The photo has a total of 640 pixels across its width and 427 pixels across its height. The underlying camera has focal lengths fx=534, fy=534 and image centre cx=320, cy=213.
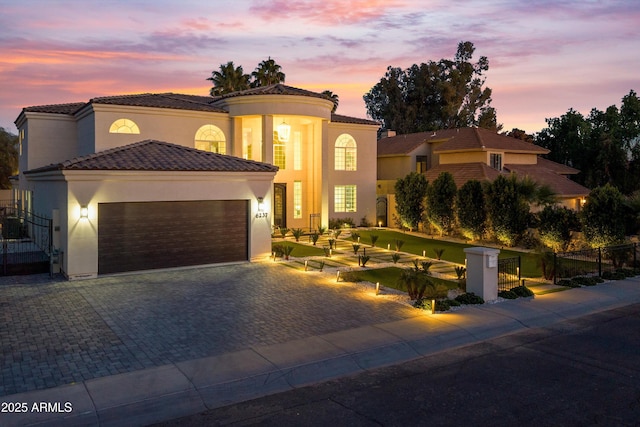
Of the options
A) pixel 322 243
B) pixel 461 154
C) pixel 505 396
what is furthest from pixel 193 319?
pixel 461 154

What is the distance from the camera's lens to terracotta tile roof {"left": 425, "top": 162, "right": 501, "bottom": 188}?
33.8 meters

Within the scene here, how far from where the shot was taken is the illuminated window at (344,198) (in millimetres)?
33969

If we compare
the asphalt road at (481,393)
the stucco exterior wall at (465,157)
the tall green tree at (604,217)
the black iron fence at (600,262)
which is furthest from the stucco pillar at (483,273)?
the stucco exterior wall at (465,157)

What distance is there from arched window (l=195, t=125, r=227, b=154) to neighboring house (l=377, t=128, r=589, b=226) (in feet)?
39.9

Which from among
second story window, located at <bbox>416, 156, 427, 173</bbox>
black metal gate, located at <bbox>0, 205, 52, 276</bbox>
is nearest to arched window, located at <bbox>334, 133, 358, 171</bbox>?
second story window, located at <bbox>416, 156, 427, 173</bbox>

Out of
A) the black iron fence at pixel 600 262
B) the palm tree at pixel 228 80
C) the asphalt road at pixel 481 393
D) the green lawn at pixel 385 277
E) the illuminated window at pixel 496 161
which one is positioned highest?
the palm tree at pixel 228 80

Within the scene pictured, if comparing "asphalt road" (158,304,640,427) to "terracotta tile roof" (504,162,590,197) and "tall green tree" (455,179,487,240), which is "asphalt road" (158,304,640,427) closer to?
"tall green tree" (455,179,487,240)

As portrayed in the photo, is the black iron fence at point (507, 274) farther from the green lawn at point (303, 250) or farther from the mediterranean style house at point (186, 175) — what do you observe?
the mediterranean style house at point (186, 175)

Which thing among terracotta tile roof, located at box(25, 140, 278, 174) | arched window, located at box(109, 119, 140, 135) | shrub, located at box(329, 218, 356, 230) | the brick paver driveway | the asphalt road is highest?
arched window, located at box(109, 119, 140, 135)

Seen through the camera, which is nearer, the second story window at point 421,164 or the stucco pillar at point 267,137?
the stucco pillar at point 267,137

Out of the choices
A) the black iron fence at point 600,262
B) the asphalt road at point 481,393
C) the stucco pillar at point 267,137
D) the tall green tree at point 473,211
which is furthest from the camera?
the stucco pillar at point 267,137

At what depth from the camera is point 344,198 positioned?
34.3 metres

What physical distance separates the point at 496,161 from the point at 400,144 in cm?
901

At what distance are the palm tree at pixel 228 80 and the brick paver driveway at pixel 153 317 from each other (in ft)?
114
